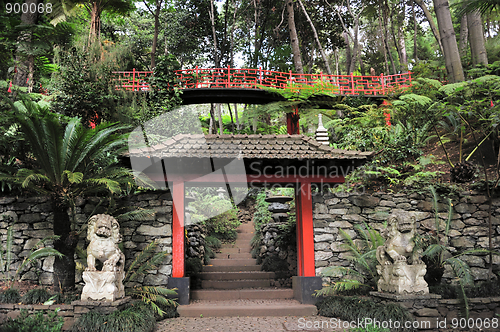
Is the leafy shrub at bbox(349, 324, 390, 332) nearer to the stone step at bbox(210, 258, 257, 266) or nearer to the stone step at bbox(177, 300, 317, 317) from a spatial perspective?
the stone step at bbox(177, 300, 317, 317)

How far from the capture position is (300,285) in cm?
682

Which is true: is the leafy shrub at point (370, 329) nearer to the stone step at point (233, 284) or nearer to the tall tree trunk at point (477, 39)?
the stone step at point (233, 284)

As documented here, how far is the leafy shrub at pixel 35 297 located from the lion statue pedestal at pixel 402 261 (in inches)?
223

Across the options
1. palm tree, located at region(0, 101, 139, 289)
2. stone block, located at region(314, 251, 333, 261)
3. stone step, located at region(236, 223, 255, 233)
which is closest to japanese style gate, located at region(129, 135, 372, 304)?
stone block, located at region(314, 251, 333, 261)

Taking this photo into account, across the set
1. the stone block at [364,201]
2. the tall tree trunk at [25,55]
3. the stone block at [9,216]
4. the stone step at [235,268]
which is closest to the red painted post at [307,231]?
the stone block at [364,201]

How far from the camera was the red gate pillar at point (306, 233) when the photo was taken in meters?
6.83

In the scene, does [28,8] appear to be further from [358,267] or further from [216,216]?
[358,267]

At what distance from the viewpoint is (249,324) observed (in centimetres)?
578

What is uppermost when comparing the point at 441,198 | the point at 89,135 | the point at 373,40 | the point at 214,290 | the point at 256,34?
the point at 373,40

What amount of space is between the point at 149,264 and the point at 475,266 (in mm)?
6322

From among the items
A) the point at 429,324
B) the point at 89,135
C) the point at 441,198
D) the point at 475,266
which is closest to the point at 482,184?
the point at 441,198

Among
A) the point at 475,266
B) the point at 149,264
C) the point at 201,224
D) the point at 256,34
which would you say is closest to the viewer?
the point at 149,264

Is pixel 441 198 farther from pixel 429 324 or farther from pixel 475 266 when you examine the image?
pixel 429 324

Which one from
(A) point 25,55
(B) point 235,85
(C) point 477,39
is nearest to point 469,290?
(C) point 477,39
